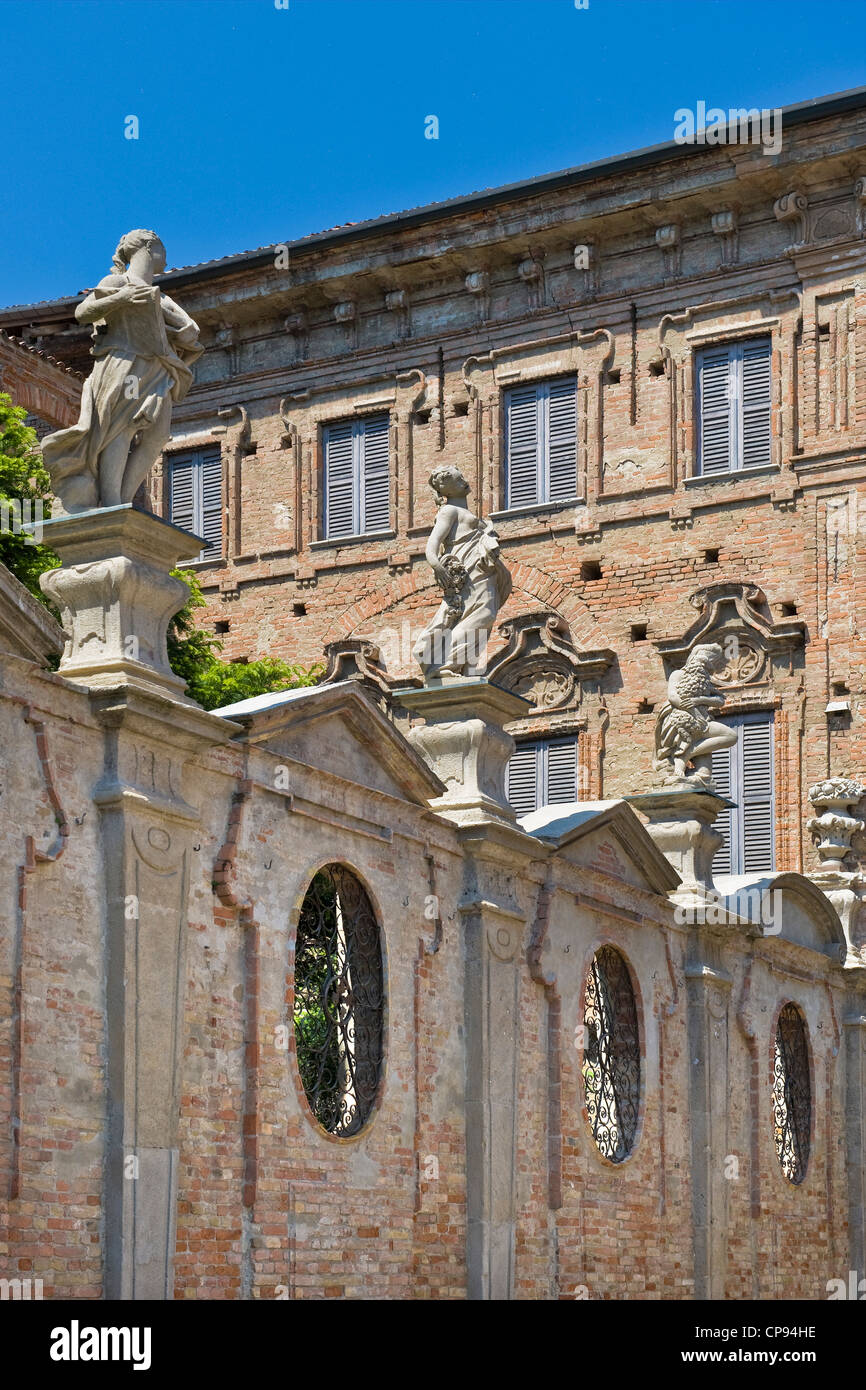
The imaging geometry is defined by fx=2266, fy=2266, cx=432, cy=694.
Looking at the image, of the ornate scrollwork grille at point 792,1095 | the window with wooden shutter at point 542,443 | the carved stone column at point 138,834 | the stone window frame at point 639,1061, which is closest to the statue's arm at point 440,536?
the stone window frame at point 639,1061

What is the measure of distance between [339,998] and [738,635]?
11.9 metres

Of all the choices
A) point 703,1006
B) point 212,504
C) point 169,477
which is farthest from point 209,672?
point 703,1006

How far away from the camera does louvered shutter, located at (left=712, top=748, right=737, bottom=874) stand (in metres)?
24.5

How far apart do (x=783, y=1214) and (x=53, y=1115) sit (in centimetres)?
1080

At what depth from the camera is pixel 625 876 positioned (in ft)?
58.5

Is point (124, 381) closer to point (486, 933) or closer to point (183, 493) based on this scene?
point (486, 933)

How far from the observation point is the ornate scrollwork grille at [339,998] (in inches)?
539

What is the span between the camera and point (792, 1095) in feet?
69.2

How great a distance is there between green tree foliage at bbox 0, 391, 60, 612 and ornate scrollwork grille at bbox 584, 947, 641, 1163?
19.8 feet

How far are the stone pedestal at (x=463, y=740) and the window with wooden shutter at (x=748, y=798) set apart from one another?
893 cm

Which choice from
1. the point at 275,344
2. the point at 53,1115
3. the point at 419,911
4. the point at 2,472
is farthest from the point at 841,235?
the point at 53,1115

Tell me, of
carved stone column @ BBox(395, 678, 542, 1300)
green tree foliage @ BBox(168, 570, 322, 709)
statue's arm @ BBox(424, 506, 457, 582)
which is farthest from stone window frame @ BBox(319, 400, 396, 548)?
carved stone column @ BBox(395, 678, 542, 1300)

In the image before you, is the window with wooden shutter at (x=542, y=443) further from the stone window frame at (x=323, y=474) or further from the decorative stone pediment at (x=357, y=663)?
the decorative stone pediment at (x=357, y=663)

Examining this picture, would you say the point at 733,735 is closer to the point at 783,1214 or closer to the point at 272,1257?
the point at 783,1214
